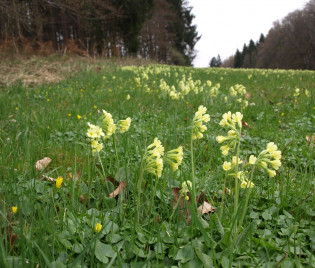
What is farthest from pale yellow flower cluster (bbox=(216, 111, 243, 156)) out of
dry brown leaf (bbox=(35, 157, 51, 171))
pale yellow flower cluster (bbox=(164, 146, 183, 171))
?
dry brown leaf (bbox=(35, 157, 51, 171))

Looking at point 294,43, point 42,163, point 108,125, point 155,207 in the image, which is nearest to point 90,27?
point 42,163

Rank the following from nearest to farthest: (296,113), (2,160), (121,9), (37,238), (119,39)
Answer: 1. (37,238)
2. (2,160)
3. (296,113)
4. (121,9)
5. (119,39)

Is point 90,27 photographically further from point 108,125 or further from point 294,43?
point 294,43

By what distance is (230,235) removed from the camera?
3.80 feet

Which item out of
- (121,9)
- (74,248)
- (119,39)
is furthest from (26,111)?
(119,39)

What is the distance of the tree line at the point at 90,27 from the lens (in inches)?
484

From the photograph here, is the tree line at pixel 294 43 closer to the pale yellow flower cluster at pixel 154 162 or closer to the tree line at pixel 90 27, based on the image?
the tree line at pixel 90 27

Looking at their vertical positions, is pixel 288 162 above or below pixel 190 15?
below

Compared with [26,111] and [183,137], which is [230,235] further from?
[26,111]

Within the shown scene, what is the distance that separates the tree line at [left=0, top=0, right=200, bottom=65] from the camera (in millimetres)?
12281

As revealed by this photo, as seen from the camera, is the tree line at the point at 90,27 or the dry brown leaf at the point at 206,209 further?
the tree line at the point at 90,27

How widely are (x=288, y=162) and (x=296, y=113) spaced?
218 centimetres

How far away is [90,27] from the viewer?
20938mm

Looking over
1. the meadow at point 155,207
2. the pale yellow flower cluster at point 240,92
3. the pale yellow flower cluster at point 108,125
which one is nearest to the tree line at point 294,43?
the pale yellow flower cluster at point 240,92
